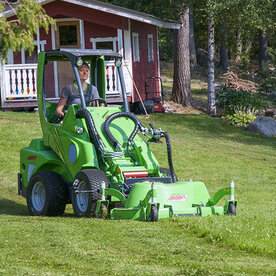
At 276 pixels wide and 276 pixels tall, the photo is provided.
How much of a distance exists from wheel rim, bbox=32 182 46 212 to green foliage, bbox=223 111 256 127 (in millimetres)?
15374

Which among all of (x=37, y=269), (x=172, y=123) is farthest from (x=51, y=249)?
(x=172, y=123)

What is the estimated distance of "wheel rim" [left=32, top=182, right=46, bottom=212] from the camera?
987cm

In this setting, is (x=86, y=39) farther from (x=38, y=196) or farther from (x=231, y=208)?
(x=231, y=208)

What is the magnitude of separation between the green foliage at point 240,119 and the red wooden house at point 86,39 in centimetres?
367

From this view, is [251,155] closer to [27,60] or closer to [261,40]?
[27,60]

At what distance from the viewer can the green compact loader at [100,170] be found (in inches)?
333

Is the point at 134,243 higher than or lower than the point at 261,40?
lower

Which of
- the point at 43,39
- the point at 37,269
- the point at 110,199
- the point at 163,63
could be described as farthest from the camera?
the point at 163,63

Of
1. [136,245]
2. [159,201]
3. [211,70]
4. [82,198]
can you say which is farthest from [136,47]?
[136,245]

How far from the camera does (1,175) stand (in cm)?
1427

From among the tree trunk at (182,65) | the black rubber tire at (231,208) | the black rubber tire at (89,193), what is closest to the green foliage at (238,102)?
the tree trunk at (182,65)

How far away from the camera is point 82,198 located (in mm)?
9086

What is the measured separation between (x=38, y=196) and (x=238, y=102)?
54.7 feet

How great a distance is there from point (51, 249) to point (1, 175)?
306 inches
